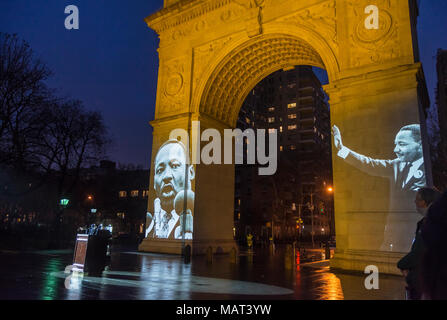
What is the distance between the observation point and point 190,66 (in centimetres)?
2319

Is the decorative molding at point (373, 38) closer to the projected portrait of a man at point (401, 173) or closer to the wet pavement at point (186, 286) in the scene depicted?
the projected portrait of a man at point (401, 173)

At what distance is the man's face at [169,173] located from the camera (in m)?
21.8

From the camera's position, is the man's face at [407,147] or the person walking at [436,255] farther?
the man's face at [407,147]

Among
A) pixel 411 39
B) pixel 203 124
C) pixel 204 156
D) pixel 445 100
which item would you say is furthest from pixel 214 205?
pixel 445 100

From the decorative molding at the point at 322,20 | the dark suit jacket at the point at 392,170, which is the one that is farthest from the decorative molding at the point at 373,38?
the dark suit jacket at the point at 392,170

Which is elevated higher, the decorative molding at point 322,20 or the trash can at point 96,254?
the decorative molding at point 322,20

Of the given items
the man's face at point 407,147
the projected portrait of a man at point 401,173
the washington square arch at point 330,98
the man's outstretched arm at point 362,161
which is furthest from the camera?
the man's outstretched arm at point 362,161

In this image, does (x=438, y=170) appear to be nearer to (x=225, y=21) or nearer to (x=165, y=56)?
(x=225, y=21)

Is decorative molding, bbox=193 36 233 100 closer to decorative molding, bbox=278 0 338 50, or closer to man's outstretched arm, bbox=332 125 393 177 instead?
decorative molding, bbox=278 0 338 50

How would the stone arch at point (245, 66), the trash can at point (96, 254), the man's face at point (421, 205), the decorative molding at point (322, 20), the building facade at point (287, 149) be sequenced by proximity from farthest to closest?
the building facade at point (287, 149) < the stone arch at point (245, 66) < the decorative molding at point (322, 20) < the trash can at point (96, 254) < the man's face at point (421, 205)

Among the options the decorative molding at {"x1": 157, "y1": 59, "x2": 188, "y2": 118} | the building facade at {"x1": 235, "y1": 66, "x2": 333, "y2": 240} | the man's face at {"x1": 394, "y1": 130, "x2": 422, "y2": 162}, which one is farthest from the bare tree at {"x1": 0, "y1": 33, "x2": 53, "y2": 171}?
the building facade at {"x1": 235, "y1": 66, "x2": 333, "y2": 240}

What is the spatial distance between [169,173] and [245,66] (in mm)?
9435

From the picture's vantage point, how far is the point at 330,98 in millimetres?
16766

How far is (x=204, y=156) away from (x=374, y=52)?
469 inches
